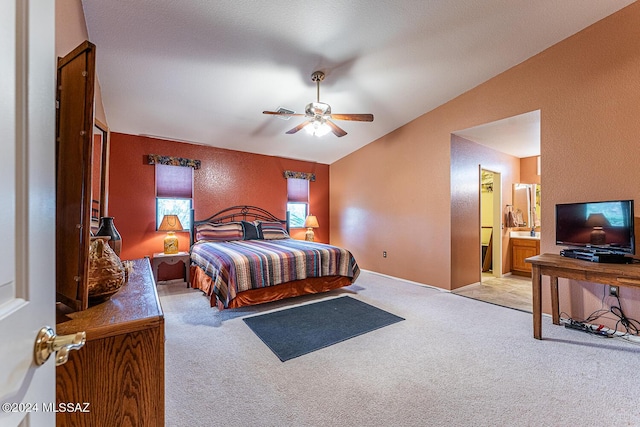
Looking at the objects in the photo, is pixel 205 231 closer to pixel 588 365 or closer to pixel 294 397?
pixel 294 397

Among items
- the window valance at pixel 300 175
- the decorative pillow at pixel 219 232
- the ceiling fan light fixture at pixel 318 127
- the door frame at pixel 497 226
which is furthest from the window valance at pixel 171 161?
the door frame at pixel 497 226

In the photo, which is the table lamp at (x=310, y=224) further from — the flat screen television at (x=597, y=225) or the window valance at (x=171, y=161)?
the flat screen television at (x=597, y=225)

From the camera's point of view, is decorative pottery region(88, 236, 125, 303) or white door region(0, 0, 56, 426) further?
decorative pottery region(88, 236, 125, 303)

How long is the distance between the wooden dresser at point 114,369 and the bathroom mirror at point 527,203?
20.3 feet

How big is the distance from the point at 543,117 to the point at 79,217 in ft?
14.2

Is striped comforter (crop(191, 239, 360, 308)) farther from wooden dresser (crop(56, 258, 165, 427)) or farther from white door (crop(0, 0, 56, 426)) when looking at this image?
white door (crop(0, 0, 56, 426))

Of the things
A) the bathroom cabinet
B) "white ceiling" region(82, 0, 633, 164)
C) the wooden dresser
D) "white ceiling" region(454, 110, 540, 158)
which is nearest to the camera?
the wooden dresser

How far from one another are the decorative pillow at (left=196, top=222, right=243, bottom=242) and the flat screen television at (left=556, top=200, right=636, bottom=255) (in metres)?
4.53

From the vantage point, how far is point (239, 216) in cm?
535

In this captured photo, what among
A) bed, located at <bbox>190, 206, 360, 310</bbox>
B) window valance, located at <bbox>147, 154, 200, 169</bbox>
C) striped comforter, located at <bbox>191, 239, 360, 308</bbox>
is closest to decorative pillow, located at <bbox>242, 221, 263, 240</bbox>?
bed, located at <bbox>190, 206, 360, 310</bbox>

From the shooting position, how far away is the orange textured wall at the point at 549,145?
2662 mm

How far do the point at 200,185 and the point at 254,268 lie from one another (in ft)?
8.17

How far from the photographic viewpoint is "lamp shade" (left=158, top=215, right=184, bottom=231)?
4.26 meters

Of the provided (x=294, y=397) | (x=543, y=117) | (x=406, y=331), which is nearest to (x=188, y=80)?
(x=294, y=397)
